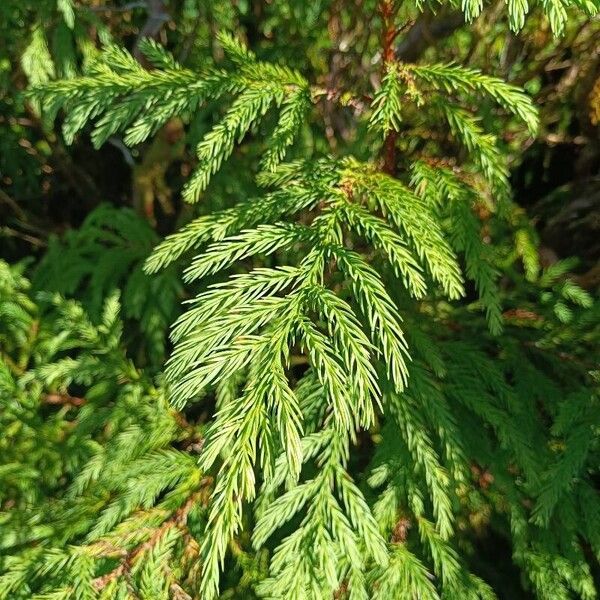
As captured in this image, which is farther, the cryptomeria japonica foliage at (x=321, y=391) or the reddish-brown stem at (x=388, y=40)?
the reddish-brown stem at (x=388, y=40)

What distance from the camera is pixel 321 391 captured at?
1692 millimetres

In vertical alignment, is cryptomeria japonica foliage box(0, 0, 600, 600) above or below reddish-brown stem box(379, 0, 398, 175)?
below

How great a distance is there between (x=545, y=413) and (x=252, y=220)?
1304 millimetres

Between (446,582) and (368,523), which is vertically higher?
(368,523)

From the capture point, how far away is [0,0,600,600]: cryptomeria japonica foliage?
121 cm

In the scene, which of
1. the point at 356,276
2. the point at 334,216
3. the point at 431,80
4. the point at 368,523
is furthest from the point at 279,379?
the point at 431,80

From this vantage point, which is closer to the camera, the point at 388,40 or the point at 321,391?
the point at 388,40

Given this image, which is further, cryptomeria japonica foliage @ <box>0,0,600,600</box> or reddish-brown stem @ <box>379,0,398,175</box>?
reddish-brown stem @ <box>379,0,398,175</box>

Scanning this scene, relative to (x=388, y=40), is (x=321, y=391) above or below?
below

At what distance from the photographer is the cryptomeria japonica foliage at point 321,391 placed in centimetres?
121

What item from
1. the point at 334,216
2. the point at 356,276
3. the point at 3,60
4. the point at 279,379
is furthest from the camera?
the point at 3,60

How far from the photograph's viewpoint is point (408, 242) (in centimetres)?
142

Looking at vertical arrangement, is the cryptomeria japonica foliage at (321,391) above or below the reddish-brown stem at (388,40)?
below

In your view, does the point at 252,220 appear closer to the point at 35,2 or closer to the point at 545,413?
the point at 545,413
